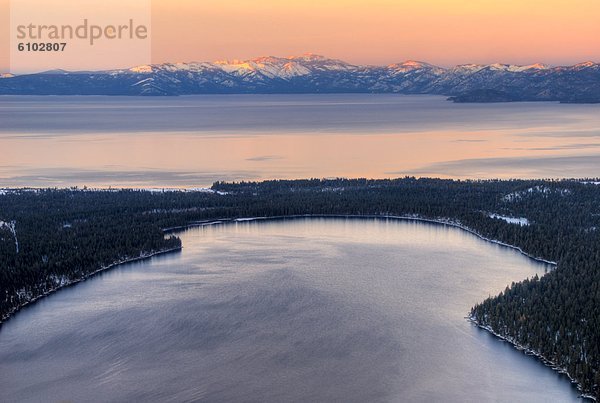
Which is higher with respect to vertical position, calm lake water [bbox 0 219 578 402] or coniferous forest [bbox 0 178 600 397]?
coniferous forest [bbox 0 178 600 397]

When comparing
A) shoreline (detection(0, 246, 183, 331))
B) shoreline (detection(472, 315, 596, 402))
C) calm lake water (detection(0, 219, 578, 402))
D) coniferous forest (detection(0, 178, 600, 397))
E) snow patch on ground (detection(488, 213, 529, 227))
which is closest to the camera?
shoreline (detection(472, 315, 596, 402))

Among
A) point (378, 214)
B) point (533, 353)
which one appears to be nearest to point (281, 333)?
point (533, 353)

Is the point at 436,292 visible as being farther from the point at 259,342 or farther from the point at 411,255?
the point at 259,342

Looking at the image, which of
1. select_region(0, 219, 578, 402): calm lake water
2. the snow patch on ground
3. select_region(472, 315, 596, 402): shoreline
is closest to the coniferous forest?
select_region(472, 315, 596, 402): shoreline

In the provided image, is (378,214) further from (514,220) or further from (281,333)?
(281,333)

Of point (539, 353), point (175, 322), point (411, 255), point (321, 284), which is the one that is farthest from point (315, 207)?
point (539, 353)

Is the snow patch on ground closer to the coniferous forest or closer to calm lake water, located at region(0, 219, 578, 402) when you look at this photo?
the coniferous forest
